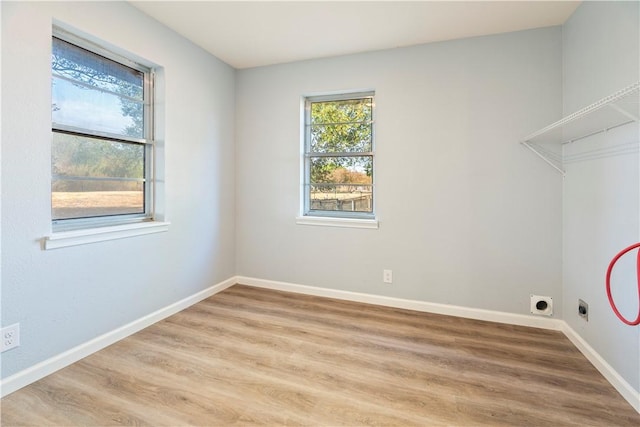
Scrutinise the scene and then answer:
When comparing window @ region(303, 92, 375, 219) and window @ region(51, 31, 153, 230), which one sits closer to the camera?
window @ region(51, 31, 153, 230)

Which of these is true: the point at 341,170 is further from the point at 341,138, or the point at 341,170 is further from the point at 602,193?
the point at 602,193

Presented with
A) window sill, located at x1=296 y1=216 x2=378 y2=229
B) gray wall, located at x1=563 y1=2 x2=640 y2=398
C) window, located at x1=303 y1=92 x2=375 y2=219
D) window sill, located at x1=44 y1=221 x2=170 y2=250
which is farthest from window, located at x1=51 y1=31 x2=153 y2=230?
gray wall, located at x1=563 y1=2 x2=640 y2=398

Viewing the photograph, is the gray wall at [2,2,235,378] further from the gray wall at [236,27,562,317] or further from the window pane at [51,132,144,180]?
the gray wall at [236,27,562,317]

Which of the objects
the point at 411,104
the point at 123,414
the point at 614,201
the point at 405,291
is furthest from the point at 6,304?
the point at 614,201

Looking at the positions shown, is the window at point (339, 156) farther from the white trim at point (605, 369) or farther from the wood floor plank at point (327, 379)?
the white trim at point (605, 369)

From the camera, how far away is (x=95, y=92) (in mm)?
2189

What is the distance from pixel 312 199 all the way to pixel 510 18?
231 cm

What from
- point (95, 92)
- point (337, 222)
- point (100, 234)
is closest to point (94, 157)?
point (95, 92)

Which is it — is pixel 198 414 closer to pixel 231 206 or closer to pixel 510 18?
pixel 231 206

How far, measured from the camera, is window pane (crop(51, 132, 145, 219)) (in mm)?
2000

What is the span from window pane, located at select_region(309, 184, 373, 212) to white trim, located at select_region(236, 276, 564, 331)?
0.87 metres

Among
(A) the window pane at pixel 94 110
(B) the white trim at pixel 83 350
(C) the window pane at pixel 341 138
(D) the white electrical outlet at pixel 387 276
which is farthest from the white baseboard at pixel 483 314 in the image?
(A) the window pane at pixel 94 110

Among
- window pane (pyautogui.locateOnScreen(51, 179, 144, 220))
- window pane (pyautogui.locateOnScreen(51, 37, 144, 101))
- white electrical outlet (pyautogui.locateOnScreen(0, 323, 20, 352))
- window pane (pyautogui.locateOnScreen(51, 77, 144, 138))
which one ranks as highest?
window pane (pyautogui.locateOnScreen(51, 37, 144, 101))

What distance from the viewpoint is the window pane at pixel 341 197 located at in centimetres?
319
